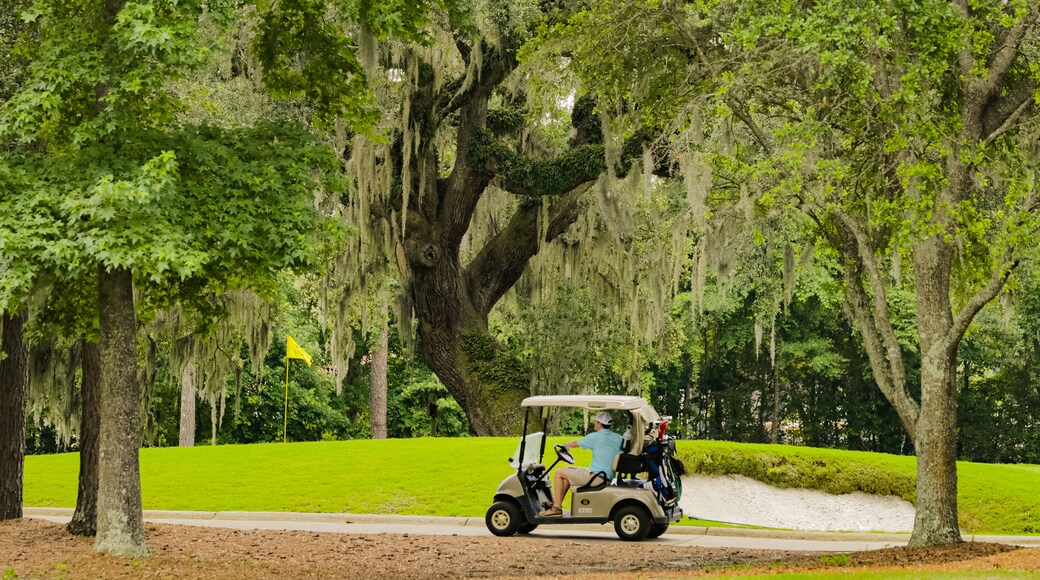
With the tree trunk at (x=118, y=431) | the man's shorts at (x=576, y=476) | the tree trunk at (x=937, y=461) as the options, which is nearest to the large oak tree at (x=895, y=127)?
the tree trunk at (x=937, y=461)

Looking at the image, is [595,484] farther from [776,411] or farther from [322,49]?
[776,411]

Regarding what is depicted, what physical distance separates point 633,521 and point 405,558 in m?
3.20

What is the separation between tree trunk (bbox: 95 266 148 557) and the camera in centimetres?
999

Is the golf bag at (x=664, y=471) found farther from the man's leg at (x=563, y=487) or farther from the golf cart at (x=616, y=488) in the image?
the man's leg at (x=563, y=487)

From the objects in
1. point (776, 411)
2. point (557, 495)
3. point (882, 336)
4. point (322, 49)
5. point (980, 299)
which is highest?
point (322, 49)

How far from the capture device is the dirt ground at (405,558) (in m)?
9.65

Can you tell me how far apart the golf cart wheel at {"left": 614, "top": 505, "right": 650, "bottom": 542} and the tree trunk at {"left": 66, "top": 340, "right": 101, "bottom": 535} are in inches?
237

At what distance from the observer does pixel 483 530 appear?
1488 cm

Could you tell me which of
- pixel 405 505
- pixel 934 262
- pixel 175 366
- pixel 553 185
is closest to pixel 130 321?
pixel 405 505

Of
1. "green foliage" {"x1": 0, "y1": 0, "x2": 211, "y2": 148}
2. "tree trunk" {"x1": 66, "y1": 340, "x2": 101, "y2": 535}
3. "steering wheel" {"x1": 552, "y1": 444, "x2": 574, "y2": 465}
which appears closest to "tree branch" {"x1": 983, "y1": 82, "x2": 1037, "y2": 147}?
"steering wheel" {"x1": 552, "y1": 444, "x2": 574, "y2": 465}

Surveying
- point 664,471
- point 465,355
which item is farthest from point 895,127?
point 465,355

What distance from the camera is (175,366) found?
22109 mm

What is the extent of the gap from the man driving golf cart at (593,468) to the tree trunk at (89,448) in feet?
16.9

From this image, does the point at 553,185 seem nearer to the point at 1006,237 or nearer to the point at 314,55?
the point at 314,55
